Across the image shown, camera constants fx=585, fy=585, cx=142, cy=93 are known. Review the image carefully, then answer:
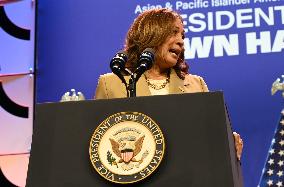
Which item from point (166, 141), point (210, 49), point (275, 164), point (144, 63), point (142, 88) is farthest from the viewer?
point (210, 49)

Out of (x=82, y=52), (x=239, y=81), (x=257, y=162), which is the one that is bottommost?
(x=257, y=162)

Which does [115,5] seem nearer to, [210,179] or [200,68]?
[200,68]

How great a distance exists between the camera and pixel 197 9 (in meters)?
4.11

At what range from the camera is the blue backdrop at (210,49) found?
3.87 m

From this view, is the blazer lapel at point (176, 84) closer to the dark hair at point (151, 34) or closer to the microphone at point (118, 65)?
the dark hair at point (151, 34)

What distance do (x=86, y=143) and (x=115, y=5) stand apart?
9.45 ft

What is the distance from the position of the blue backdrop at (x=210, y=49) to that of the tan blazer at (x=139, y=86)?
165cm

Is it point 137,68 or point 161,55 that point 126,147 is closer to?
point 137,68

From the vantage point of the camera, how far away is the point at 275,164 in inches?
148

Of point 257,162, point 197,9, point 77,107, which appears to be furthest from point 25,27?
point 77,107

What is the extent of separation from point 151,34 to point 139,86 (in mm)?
211

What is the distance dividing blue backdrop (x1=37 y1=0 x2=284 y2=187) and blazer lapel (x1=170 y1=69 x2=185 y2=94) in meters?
1.68

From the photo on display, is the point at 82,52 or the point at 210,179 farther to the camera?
the point at 82,52

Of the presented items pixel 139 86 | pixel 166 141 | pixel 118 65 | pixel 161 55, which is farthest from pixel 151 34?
pixel 166 141
